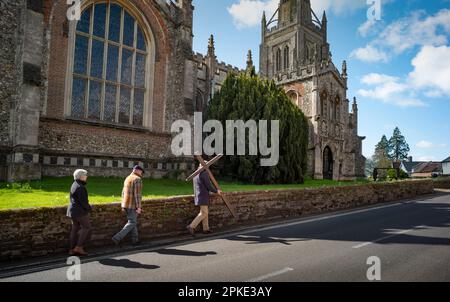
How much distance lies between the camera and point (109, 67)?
15.4 metres

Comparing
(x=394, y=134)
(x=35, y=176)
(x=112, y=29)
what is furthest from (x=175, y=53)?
(x=394, y=134)

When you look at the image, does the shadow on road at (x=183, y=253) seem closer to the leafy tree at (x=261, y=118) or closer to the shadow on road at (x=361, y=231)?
the shadow on road at (x=361, y=231)

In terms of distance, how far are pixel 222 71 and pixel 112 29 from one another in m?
15.0

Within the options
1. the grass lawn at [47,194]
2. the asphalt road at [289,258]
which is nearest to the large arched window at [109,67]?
the grass lawn at [47,194]

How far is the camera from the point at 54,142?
514 inches

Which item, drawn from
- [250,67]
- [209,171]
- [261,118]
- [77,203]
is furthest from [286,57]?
[77,203]

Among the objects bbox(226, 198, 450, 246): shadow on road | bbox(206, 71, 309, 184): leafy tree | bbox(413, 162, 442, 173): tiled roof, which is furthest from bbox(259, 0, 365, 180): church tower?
bbox(413, 162, 442, 173): tiled roof

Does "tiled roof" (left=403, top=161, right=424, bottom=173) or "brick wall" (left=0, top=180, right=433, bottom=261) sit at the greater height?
"tiled roof" (left=403, top=161, right=424, bottom=173)

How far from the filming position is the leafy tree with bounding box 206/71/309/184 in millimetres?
16828

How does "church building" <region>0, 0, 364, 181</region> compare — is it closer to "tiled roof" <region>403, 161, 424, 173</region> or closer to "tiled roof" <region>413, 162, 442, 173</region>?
"tiled roof" <region>413, 162, 442, 173</region>

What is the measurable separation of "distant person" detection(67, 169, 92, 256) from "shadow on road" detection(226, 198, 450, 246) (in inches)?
136

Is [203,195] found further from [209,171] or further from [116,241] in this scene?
[116,241]

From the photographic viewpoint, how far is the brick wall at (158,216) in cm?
551

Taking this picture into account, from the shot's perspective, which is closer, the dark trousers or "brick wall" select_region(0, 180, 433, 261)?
"brick wall" select_region(0, 180, 433, 261)
